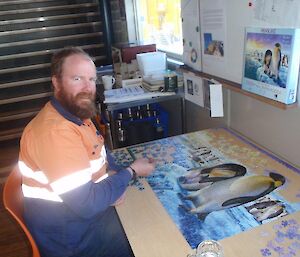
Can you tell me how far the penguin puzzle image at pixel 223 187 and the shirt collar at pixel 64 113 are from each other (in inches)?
18.2

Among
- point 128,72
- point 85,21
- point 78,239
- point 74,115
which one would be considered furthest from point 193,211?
point 85,21

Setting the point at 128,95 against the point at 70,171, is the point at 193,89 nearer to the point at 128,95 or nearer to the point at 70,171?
the point at 128,95

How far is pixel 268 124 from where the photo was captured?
1440mm

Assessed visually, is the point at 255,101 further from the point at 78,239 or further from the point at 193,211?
the point at 78,239

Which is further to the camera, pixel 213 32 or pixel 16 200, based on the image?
pixel 213 32

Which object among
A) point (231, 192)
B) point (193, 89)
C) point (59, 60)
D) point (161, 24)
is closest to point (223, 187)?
point (231, 192)

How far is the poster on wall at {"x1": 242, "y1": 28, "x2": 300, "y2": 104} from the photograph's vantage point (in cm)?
116

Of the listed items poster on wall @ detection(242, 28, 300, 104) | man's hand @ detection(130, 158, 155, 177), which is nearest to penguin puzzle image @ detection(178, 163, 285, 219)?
man's hand @ detection(130, 158, 155, 177)

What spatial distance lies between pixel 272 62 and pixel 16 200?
1.10 meters

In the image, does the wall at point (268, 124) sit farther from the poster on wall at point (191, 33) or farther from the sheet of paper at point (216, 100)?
the poster on wall at point (191, 33)

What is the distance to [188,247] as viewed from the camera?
0.94m

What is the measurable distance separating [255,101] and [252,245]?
75 cm

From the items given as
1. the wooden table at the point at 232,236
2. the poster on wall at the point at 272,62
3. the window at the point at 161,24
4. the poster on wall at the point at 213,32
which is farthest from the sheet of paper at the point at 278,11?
the window at the point at 161,24

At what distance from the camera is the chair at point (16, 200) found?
1105 millimetres
